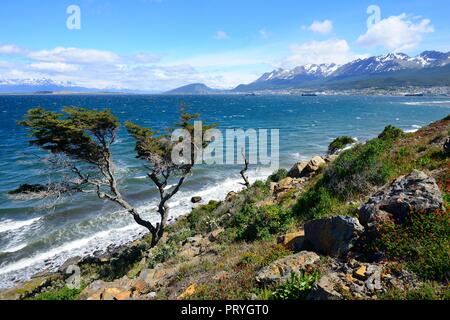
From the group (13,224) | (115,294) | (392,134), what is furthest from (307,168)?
(13,224)

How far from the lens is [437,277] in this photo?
668 centimetres

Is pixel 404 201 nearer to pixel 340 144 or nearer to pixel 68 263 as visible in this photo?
pixel 68 263

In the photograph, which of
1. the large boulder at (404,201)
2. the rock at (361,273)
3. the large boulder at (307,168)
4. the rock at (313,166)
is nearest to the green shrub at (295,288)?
the rock at (361,273)

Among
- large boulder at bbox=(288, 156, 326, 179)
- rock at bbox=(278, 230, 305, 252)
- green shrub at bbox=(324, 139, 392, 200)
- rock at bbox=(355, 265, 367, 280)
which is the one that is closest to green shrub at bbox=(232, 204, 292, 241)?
rock at bbox=(278, 230, 305, 252)

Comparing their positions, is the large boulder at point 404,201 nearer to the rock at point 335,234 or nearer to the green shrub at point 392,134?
the rock at point 335,234

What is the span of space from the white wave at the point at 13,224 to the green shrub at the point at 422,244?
27.0 metres

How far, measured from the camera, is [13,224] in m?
26.4

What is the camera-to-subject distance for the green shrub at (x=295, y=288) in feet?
23.3

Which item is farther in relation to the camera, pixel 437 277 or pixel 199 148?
pixel 199 148

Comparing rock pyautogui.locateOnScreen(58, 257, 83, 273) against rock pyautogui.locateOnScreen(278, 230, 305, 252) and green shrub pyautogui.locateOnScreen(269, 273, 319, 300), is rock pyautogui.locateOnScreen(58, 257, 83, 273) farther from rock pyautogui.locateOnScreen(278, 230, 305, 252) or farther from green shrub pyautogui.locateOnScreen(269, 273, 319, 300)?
green shrub pyautogui.locateOnScreen(269, 273, 319, 300)
